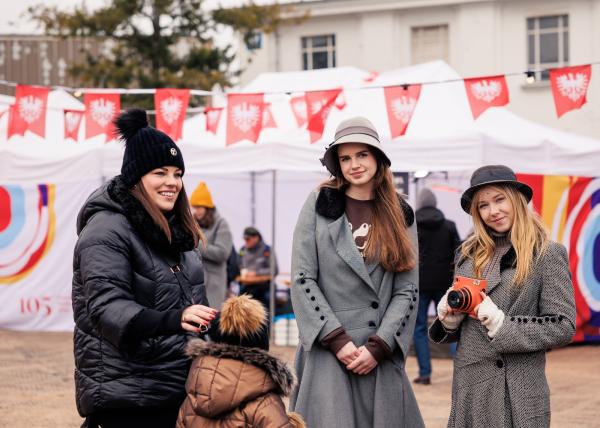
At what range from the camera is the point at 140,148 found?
10.2 feet

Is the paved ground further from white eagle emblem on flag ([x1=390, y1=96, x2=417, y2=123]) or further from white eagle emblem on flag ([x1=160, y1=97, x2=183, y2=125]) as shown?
white eagle emblem on flag ([x1=160, y1=97, x2=183, y2=125])

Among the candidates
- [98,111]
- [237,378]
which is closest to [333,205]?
[237,378]

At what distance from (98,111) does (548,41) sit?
1700 cm

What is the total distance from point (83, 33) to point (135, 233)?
911 inches

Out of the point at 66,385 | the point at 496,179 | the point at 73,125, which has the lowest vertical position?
the point at 66,385

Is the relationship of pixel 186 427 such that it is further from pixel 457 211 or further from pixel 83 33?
pixel 83 33

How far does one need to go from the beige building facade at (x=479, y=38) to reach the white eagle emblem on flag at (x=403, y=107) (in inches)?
591

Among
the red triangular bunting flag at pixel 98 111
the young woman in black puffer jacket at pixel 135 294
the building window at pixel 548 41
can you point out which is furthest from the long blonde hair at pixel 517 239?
the building window at pixel 548 41

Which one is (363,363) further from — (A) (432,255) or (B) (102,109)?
(B) (102,109)

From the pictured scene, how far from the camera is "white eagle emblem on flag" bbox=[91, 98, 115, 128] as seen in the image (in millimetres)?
10547

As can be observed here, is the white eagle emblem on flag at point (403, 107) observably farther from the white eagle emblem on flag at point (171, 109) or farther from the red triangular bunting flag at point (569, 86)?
the white eagle emblem on flag at point (171, 109)

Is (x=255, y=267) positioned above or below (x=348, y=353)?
below

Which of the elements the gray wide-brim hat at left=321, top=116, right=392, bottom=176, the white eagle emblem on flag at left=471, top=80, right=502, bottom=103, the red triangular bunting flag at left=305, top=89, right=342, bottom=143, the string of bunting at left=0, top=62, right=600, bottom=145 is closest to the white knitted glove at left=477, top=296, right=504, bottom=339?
the gray wide-brim hat at left=321, top=116, right=392, bottom=176

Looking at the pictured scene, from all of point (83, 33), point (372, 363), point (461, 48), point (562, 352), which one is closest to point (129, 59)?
point (83, 33)
